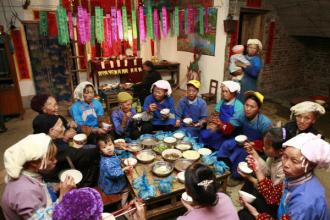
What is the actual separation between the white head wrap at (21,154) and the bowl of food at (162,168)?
50.7 inches

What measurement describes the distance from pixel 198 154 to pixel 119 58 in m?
5.57

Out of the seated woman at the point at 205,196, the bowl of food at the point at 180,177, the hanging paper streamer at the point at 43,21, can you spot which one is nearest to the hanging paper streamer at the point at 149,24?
the hanging paper streamer at the point at 43,21

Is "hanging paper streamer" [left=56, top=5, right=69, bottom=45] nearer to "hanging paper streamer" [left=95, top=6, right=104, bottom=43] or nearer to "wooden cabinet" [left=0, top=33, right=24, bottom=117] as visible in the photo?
"hanging paper streamer" [left=95, top=6, right=104, bottom=43]

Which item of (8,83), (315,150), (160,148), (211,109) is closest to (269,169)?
(315,150)

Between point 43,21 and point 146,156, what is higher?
point 43,21

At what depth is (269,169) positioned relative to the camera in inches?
104

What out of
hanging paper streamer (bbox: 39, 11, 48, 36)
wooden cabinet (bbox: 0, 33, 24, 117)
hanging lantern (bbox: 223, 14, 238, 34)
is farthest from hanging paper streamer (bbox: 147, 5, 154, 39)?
wooden cabinet (bbox: 0, 33, 24, 117)

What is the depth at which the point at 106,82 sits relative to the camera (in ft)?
26.6

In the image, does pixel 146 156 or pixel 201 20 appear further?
pixel 201 20

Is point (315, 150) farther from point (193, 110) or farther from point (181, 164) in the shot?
point (193, 110)

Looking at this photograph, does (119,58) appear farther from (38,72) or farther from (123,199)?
(123,199)

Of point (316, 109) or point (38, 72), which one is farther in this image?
point (38, 72)

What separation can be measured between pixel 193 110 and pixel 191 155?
140 cm

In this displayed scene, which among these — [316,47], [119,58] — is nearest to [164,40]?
[119,58]
